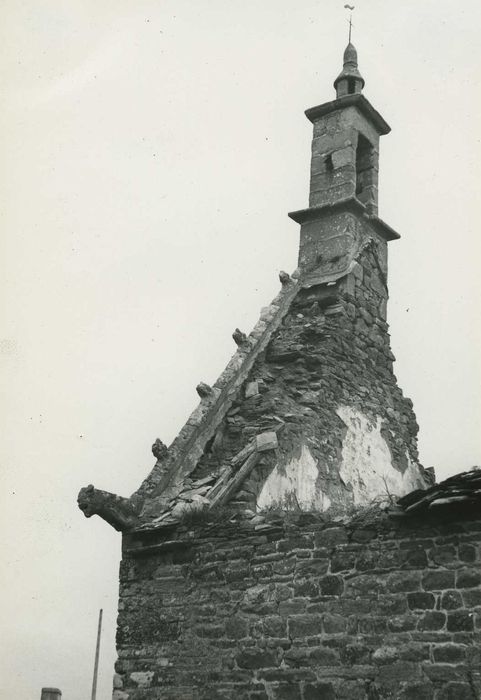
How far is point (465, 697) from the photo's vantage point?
6.34m

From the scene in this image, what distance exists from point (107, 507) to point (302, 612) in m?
2.52

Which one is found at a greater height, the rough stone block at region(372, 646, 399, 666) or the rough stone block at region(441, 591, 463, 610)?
the rough stone block at region(441, 591, 463, 610)

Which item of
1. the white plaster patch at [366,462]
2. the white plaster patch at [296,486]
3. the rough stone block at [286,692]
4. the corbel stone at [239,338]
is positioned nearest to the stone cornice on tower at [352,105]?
the corbel stone at [239,338]

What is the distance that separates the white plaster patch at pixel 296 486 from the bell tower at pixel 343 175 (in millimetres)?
3375

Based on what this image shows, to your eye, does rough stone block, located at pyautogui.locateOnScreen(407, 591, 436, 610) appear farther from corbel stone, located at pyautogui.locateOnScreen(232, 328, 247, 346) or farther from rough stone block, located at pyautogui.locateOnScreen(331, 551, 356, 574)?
corbel stone, located at pyautogui.locateOnScreen(232, 328, 247, 346)

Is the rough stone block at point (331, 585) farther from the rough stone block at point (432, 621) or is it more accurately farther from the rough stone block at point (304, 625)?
the rough stone block at point (432, 621)

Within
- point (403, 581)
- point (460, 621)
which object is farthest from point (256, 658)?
point (460, 621)

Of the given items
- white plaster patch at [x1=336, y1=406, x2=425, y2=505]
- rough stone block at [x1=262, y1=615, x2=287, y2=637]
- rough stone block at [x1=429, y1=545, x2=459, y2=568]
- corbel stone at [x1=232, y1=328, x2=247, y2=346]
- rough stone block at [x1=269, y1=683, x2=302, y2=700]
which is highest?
corbel stone at [x1=232, y1=328, x2=247, y2=346]

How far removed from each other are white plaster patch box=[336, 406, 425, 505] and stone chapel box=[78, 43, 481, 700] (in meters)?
0.03

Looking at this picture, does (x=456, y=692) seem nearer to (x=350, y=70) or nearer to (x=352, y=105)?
(x=352, y=105)

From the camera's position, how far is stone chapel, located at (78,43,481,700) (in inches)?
267

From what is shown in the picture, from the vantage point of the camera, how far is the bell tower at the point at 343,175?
12.5 metres

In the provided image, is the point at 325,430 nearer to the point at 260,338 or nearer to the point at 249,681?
the point at 260,338

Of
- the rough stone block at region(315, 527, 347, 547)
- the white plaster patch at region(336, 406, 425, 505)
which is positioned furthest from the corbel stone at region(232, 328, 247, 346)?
the rough stone block at region(315, 527, 347, 547)
